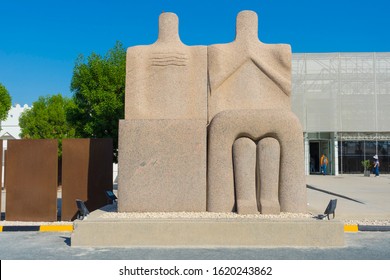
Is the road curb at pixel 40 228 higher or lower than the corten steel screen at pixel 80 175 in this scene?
lower

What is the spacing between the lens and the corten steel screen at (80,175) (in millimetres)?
9281

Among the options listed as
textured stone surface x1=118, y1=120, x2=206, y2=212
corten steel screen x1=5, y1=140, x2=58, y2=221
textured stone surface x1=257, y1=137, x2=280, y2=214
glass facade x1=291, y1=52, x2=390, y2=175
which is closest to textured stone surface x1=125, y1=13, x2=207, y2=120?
textured stone surface x1=118, y1=120, x2=206, y2=212

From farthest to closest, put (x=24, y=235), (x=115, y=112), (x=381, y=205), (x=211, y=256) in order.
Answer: (x=115, y=112) → (x=381, y=205) → (x=24, y=235) → (x=211, y=256)

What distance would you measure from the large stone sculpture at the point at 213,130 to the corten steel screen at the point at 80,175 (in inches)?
89.0

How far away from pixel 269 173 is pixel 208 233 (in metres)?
1.70

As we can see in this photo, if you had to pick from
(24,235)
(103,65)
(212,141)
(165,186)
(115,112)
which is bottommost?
(24,235)

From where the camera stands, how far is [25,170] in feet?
30.6

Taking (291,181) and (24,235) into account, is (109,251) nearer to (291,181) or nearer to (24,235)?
(24,235)

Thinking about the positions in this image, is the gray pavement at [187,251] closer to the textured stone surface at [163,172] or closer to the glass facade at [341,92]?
the textured stone surface at [163,172]

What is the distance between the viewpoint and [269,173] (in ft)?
23.2

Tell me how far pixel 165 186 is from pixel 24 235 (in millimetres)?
3075

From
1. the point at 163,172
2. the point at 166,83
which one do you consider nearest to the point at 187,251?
the point at 163,172

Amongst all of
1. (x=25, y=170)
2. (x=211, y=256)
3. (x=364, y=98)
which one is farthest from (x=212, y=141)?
(x=364, y=98)

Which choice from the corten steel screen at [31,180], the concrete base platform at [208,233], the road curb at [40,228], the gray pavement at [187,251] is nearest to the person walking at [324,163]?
the gray pavement at [187,251]
